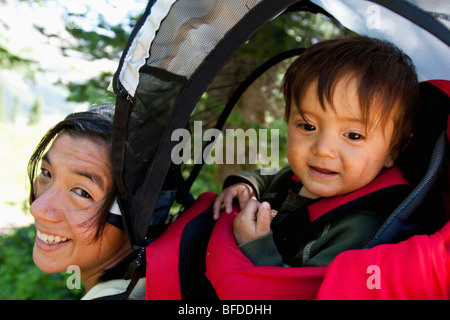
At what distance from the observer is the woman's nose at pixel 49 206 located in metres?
1.87

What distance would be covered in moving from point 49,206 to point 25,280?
3.05 m

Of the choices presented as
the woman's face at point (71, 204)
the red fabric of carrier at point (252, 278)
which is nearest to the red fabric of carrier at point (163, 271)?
the red fabric of carrier at point (252, 278)

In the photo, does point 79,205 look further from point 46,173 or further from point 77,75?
point 77,75

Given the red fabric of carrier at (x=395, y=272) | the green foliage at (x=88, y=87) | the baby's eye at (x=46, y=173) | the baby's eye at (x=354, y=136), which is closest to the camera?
the red fabric of carrier at (x=395, y=272)

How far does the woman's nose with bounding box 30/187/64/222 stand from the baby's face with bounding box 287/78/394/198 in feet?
3.55

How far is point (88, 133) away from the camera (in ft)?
6.61

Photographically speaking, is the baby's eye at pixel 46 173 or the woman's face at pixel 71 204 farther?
the baby's eye at pixel 46 173

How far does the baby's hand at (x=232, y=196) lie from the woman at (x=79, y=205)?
49 cm
